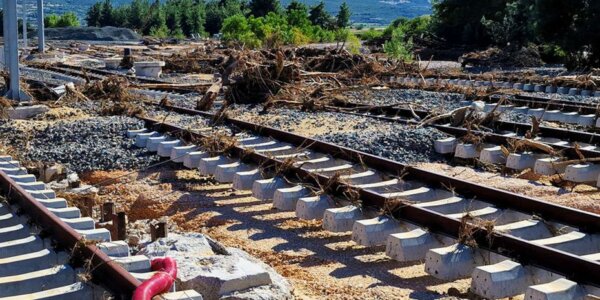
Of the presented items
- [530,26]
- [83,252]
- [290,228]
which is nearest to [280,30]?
[530,26]

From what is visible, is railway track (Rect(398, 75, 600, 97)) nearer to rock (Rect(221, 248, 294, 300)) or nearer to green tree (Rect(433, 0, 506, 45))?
rock (Rect(221, 248, 294, 300))

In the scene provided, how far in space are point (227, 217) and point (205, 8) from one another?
298 feet

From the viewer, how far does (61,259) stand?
18.9ft

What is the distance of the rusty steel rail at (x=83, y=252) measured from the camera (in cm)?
484

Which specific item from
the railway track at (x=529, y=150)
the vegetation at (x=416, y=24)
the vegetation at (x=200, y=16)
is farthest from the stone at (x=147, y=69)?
the vegetation at (x=200, y=16)

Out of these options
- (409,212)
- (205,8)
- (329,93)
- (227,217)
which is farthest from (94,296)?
(205,8)

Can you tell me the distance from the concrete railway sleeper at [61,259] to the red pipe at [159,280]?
0.06 meters

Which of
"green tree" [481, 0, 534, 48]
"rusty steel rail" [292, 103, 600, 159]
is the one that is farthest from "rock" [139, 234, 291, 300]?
"green tree" [481, 0, 534, 48]

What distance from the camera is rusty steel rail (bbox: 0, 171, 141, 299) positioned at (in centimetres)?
484

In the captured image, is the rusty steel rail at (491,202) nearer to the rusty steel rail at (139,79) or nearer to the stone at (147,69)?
the rusty steel rail at (139,79)

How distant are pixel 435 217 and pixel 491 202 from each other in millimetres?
1044

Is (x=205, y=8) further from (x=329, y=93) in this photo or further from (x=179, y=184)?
(x=179, y=184)

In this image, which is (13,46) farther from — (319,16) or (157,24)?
(157,24)

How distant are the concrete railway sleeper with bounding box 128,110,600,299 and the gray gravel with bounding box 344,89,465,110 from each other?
8029 mm
